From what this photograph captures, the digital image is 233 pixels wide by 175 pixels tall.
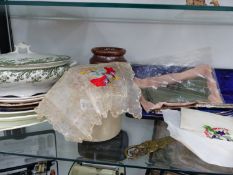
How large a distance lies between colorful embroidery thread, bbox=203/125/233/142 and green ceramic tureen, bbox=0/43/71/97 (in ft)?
0.92

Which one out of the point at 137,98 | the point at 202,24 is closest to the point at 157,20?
the point at 202,24

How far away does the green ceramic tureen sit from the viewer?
1.46ft

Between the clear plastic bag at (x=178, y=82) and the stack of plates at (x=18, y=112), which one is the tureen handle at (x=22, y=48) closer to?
the stack of plates at (x=18, y=112)

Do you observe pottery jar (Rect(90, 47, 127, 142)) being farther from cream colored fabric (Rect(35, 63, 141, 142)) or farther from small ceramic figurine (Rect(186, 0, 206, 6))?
small ceramic figurine (Rect(186, 0, 206, 6))

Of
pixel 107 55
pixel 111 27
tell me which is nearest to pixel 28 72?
pixel 107 55

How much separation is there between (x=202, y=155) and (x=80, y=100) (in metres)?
0.21

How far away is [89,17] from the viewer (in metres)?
0.64

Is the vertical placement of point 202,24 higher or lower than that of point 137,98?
higher

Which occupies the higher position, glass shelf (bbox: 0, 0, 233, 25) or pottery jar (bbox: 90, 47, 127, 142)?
glass shelf (bbox: 0, 0, 233, 25)

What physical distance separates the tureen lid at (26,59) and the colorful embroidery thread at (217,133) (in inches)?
11.3

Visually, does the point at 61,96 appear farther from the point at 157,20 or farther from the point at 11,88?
the point at 157,20

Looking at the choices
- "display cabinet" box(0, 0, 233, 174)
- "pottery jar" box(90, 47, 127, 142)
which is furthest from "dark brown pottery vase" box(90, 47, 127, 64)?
"display cabinet" box(0, 0, 233, 174)

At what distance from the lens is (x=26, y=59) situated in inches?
18.8

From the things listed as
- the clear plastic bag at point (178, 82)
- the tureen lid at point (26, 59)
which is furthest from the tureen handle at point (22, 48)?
the clear plastic bag at point (178, 82)
